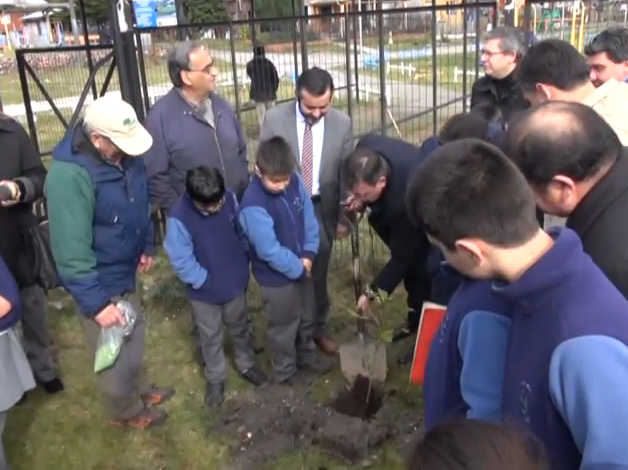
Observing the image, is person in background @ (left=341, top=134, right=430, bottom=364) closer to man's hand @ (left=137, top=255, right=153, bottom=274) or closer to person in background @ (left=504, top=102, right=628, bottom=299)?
man's hand @ (left=137, top=255, right=153, bottom=274)

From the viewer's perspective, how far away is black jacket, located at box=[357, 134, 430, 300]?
11.2ft

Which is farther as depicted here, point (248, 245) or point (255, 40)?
point (255, 40)

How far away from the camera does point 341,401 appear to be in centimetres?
369

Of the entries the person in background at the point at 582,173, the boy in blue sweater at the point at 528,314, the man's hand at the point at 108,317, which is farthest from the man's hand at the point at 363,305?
the boy in blue sweater at the point at 528,314

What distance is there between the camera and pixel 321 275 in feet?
13.9

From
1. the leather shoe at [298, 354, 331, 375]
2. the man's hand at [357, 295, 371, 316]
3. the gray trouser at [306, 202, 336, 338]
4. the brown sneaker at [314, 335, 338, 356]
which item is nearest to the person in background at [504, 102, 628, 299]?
the man's hand at [357, 295, 371, 316]

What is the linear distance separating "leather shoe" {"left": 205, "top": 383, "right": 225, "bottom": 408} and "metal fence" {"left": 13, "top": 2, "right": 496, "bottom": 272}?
6.37 ft

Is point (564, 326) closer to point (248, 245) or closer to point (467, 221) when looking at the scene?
point (467, 221)

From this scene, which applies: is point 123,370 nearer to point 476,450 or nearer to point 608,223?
point 608,223

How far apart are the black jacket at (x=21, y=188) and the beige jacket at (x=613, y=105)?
2535 millimetres

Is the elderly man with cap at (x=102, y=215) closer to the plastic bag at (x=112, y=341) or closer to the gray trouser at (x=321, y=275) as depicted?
the plastic bag at (x=112, y=341)

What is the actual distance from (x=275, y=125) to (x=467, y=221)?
2754 millimetres

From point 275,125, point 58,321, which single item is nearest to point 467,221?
point 275,125

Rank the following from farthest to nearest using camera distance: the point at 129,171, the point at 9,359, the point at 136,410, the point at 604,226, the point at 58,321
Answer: the point at 58,321, the point at 136,410, the point at 129,171, the point at 9,359, the point at 604,226
